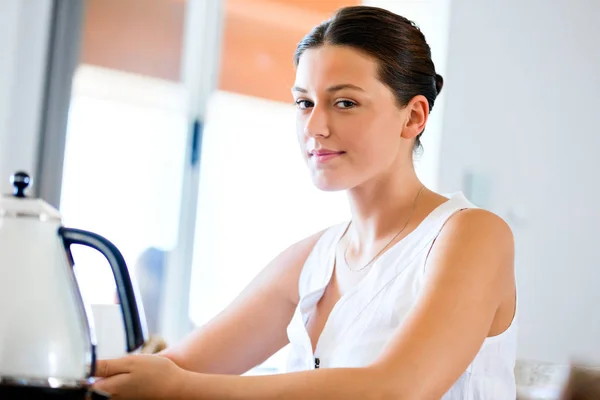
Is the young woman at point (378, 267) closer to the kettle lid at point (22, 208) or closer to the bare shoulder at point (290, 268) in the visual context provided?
the bare shoulder at point (290, 268)

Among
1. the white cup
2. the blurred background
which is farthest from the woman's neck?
the blurred background

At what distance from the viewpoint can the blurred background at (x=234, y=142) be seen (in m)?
3.94

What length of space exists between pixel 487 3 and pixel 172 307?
2224mm

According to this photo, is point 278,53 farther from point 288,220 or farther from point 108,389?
point 108,389

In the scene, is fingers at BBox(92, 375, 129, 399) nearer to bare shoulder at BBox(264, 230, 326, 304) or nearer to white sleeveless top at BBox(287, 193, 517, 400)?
white sleeveless top at BBox(287, 193, 517, 400)

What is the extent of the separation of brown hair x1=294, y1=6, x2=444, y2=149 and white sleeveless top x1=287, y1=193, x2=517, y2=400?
22cm

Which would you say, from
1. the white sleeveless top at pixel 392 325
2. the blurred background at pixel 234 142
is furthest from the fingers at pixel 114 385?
the blurred background at pixel 234 142

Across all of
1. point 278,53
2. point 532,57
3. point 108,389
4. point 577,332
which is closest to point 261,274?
point 108,389

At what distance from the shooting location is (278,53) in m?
4.80

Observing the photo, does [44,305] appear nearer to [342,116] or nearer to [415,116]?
[342,116]

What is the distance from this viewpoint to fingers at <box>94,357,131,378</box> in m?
0.93


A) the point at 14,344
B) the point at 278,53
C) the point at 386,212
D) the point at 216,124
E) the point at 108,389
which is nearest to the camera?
the point at 14,344

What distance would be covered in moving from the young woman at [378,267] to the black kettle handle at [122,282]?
0.38 metres

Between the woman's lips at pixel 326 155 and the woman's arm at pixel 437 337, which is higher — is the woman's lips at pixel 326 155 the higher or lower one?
the higher one
